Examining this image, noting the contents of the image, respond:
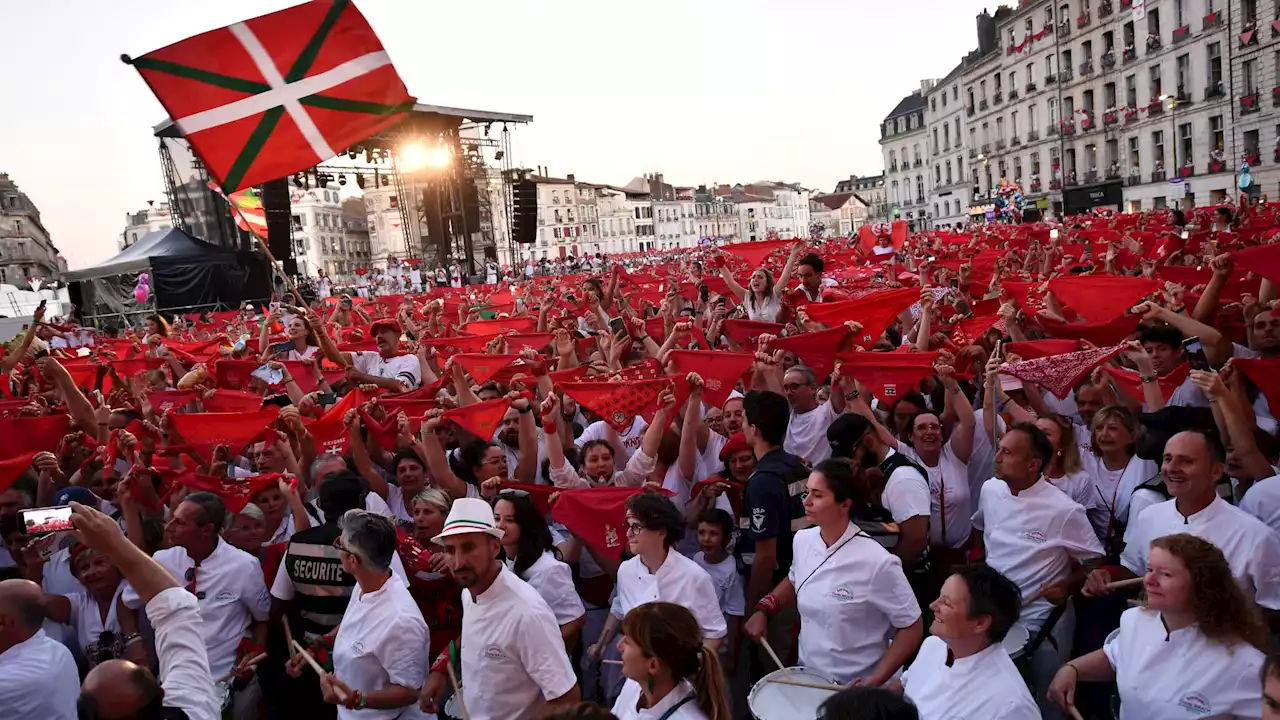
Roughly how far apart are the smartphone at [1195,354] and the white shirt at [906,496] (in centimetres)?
289

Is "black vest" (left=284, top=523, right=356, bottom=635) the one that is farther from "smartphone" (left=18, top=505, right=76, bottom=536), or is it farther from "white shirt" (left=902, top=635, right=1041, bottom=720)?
"white shirt" (left=902, top=635, right=1041, bottom=720)

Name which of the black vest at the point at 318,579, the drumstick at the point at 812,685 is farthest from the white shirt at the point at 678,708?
the black vest at the point at 318,579

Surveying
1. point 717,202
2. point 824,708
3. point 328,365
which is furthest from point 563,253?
point 824,708

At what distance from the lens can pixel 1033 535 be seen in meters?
4.29

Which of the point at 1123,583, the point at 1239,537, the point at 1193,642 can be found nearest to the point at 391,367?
the point at 1123,583

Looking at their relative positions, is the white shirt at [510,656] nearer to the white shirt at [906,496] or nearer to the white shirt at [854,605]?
the white shirt at [854,605]

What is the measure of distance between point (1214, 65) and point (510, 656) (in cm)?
4975

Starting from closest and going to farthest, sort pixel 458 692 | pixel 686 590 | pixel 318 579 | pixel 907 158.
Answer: pixel 458 692 → pixel 686 590 → pixel 318 579 → pixel 907 158

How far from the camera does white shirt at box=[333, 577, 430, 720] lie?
3.81 m

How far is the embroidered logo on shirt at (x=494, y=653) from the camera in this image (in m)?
3.51

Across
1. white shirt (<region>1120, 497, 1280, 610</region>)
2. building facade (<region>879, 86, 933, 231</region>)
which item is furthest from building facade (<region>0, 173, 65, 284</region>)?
white shirt (<region>1120, 497, 1280, 610</region>)

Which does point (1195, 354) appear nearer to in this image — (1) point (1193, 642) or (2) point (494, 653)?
(1) point (1193, 642)

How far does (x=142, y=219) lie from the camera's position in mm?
124500

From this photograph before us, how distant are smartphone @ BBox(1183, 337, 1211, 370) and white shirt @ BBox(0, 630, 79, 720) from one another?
680 centimetres
